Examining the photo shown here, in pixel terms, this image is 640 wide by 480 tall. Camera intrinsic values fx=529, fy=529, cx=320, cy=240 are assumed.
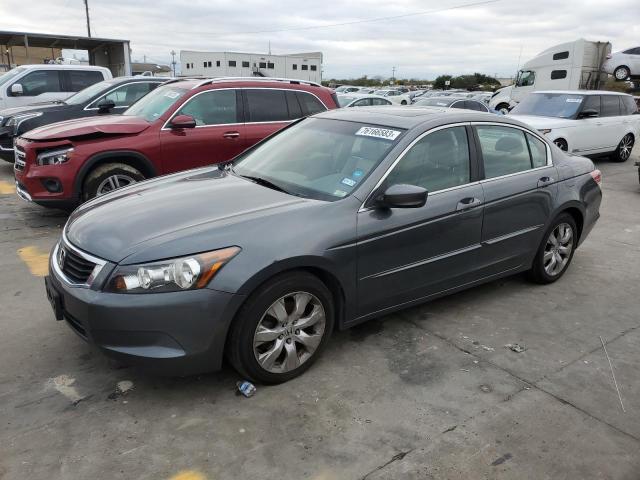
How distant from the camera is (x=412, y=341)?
12.8ft

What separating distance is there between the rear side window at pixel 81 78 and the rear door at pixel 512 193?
10.8 m

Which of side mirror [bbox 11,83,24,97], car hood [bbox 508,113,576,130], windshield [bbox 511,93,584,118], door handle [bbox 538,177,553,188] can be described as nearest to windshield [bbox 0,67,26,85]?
side mirror [bbox 11,83,24,97]

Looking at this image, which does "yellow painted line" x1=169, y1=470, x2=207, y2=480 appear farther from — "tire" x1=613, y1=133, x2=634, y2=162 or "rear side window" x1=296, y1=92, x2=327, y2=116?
"tire" x1=613, y1=133, x2=634, y2=162

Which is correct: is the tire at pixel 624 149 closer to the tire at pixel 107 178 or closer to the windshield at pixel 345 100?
the windshield at pixel 345 100

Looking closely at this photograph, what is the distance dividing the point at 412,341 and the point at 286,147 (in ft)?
5.89

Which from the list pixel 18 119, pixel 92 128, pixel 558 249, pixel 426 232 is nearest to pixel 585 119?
pixel 558 249

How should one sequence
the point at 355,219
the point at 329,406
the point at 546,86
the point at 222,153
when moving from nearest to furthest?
the point at 329,406
the point at 355,219
the point at 222,153
the point at 546,86

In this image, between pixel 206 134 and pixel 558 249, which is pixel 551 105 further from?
pixel 206 134

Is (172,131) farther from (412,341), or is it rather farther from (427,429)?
(427,429)

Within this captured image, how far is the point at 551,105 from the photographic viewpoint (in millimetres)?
12000

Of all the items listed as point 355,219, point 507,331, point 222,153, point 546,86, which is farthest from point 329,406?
point 546,86

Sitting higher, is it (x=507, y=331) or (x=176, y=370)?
(x=176, y=370)

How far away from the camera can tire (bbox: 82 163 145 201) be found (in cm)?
628

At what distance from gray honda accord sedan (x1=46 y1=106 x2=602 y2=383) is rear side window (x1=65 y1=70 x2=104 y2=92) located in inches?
380
